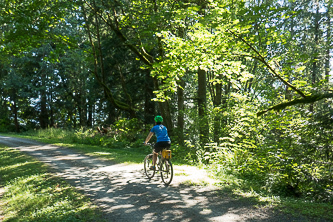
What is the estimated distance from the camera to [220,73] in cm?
1123

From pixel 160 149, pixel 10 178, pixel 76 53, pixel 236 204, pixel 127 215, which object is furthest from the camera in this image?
pixel 76 53

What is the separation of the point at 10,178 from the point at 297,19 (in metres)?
25.3

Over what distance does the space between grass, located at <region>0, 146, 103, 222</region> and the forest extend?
4.86 metres

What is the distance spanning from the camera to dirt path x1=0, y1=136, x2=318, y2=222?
5531 mm

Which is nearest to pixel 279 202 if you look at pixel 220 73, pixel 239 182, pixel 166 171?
pixel 239 182

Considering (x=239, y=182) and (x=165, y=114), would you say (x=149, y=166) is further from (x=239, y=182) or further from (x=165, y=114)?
(x=165, y=114)

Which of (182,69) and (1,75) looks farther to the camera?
(1,75)

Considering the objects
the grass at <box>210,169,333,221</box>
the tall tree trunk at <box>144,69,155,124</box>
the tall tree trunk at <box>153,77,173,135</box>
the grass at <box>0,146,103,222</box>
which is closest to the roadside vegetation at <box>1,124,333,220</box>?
the grass at <box>210,169,333,221</box>

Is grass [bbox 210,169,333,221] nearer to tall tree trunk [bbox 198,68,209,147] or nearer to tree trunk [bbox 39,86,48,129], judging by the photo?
tall tree trunk [bbox 198,68,209,147]

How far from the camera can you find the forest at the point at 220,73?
6855 millimetres

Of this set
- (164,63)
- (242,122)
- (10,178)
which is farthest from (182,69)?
(10,178)

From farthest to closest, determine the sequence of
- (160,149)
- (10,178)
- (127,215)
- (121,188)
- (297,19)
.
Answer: (297,19) → (10,178) → (160,149) → (121,188) → (127,215)

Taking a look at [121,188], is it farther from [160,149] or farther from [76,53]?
[76,53]

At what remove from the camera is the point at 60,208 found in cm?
629
